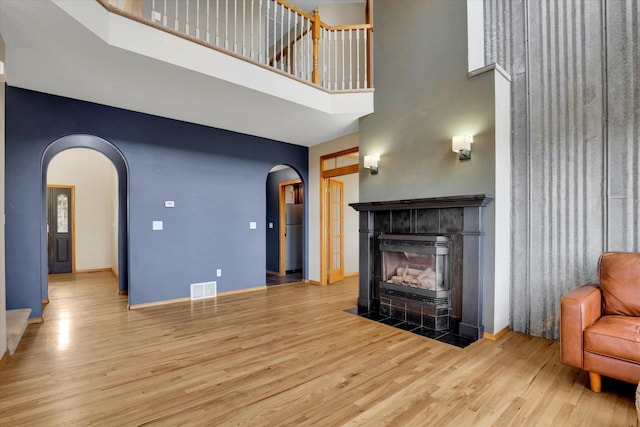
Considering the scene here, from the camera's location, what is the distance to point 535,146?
317 centimetres

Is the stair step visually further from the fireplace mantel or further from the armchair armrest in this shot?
the armchair armrest

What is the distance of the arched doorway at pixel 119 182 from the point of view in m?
4.23

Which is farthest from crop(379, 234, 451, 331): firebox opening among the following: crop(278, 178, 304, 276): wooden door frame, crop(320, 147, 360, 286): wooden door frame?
crop(278, 178, 304, 276): wooden door frame

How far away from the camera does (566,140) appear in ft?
9.82

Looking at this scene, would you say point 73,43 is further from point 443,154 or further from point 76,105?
point 443,154

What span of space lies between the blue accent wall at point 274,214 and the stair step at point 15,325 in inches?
172

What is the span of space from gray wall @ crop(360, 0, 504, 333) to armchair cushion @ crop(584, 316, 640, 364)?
1.01m

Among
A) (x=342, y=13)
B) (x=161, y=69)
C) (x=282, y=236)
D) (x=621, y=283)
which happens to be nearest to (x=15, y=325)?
(x=161, y=69)

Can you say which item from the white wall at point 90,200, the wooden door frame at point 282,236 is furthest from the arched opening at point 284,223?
the white wall at point 90,200

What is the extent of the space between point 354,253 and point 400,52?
13.7 ft

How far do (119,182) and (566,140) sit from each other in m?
6.36

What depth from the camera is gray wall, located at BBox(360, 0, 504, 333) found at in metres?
3.20

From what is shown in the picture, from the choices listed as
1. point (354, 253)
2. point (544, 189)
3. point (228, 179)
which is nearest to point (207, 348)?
point (228, 179)

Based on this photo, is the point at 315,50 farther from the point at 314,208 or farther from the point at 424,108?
the point at 314,208
